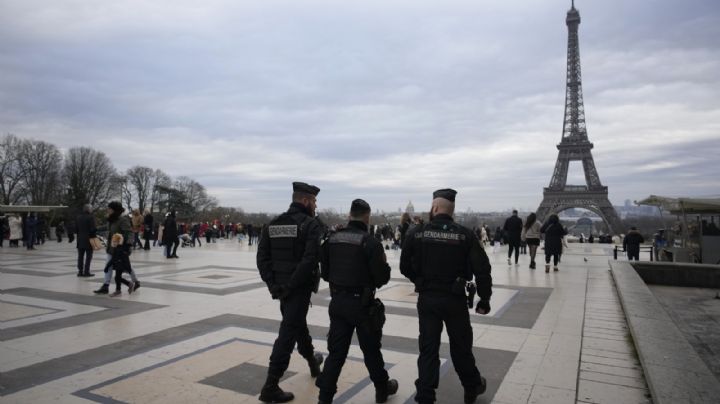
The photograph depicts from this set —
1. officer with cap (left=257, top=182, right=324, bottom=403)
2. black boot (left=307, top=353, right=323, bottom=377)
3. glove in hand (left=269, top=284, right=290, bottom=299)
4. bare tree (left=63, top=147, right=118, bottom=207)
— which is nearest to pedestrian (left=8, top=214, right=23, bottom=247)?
officer with cap (left=257, top=182, right=324, bottom=403)

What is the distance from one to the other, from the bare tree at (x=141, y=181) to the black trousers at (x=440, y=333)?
7498 cm

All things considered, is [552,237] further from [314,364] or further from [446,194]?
[314,364]

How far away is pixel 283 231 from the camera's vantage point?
4074 mm

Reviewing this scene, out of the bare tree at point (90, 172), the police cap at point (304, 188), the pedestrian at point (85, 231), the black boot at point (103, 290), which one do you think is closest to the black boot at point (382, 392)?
the police cap at point (304, 188)

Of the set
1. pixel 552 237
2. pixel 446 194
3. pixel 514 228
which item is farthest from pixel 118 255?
pixel 514 228

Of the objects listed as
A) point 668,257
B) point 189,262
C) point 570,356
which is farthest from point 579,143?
point 570,356

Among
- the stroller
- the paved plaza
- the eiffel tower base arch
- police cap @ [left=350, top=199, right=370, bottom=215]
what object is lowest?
the paved plaza

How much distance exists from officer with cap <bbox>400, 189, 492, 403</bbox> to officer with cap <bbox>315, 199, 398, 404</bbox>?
13.6 inches

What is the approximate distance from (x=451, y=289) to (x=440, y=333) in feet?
1.21

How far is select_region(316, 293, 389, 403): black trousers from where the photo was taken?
358cm

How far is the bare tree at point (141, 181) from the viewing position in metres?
71.1

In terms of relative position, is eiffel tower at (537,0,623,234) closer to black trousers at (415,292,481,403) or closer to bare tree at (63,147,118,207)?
bare tree at (63,147,118,207)

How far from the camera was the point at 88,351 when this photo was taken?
5086 millimetres

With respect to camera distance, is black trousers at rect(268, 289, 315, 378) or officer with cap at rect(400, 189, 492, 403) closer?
officer with cap at rect(400, 189, 492, 403)
